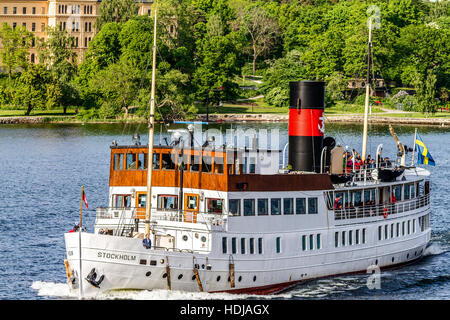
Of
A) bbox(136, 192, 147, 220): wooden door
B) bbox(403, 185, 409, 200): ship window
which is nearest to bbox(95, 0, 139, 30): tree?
bbox(403, 185, 409, 200): ship window

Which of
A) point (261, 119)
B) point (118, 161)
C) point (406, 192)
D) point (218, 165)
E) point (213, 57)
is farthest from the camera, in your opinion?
Answer: point (213, 57)

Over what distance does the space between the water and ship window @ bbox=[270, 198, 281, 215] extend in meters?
4.00

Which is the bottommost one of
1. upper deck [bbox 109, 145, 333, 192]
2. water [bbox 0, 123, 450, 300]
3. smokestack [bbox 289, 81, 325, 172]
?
water [bbox 0, 123, 450, 300]

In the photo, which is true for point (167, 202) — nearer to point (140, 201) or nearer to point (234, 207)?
point (140, 201)

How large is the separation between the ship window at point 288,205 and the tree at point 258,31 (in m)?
136

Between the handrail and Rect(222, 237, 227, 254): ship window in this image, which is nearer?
Rect(222, 237, 227, 254): ship window

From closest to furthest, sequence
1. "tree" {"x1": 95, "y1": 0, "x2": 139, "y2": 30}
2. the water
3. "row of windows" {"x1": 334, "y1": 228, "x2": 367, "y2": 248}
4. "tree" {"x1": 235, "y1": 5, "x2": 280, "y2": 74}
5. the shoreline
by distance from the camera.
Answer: the water
"row of windows" {"x1": 334, "y1": 228, "x2": 367, "y2": 248}
the shoreline
"tree" {"x1": 95, "y1": 0, "x2": 139, "y2": 30}
"tree" {"x1": 235, "y1": 5, "x2": 280, "y2": 74}

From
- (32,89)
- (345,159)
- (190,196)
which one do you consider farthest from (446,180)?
(32,89)

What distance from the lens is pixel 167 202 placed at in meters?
43.6

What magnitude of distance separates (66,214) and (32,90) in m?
85.5

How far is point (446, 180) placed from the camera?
85.1m

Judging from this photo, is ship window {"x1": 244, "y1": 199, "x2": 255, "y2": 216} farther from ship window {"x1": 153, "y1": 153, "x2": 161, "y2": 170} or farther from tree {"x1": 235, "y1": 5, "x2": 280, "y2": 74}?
tree {"x1": 235, "y1": 5, "x2": 280, "y2": 74}

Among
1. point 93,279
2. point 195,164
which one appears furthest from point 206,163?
point 93,279

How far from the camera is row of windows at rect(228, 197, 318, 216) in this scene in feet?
140
